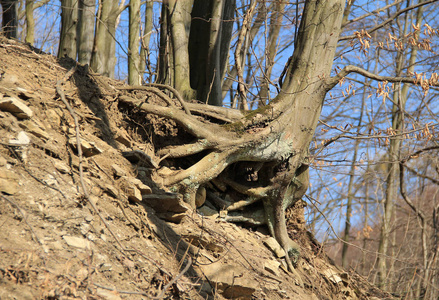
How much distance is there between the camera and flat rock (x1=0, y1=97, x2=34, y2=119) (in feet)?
11.7

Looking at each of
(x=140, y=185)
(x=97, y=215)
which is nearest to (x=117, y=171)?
(x=140, y=185)

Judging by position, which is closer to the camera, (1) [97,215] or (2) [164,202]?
(1) [97,215]

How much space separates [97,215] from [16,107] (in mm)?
1147

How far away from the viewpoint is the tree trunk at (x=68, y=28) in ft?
24.8

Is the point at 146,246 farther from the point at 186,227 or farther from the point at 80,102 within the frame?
the point at 80,102

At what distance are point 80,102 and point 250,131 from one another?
2.02 metres

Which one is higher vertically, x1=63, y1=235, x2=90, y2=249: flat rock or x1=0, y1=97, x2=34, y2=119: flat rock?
x1=0, y1=97, x2=34, y2=119: flat rock

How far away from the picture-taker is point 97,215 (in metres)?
3.50

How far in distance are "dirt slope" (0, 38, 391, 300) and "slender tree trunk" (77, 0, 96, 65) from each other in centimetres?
316

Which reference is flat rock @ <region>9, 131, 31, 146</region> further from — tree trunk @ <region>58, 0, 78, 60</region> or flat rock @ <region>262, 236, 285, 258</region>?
tree trunk @ <region>58, 0, 78, 60</region>

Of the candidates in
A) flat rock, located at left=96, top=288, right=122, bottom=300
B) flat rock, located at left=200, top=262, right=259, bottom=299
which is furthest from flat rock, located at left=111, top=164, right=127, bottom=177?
flat rock, located at left=96, top=288, right=122, bottom=300

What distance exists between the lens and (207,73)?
6.50 metres

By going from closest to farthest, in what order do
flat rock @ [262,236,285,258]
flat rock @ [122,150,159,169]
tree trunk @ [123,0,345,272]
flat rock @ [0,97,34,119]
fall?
flat rock @ [0,97,34,119] < flat rock @ [122,150,159,169] < tree trunk @ [123,0,345,272] < flat rock @ [262,236,285,258]

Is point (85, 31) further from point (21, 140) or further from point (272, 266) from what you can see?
Result: point (272, 266)
